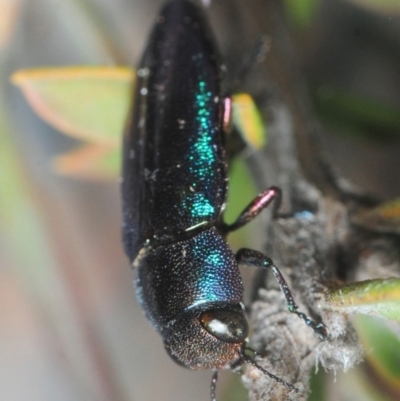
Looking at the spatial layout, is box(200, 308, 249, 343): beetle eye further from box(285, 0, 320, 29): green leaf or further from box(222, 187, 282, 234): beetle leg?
box(285, 0, 320, 29): green leaf

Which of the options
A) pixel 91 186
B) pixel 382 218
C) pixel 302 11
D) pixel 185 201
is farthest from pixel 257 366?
pixel 302 11

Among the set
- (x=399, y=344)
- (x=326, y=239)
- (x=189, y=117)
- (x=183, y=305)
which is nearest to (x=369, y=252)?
(x=326, y=239)

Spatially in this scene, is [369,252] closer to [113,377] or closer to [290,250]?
[290,250]

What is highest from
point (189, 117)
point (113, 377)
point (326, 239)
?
point (189, 117)

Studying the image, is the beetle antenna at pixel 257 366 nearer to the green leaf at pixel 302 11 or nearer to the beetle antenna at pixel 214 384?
the beetle antenna at pixel 214 384

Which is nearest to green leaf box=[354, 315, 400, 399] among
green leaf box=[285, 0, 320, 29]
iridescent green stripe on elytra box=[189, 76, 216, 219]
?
iridescent green stripe on elytra box=[189, 76, 216, 219]
